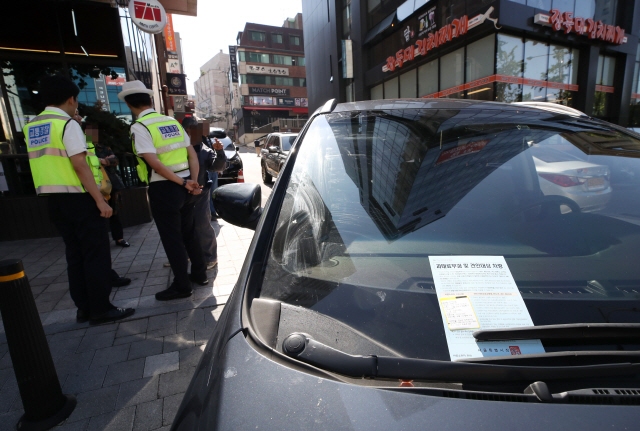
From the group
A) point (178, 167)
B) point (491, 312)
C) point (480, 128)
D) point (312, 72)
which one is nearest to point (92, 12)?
point (178, 167)

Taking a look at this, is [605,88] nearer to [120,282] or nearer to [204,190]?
[204,190]

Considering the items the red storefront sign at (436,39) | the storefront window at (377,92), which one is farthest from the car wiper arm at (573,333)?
the storefront window at (377,92)

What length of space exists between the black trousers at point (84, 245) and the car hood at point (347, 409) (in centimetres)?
259

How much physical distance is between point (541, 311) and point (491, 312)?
138mm

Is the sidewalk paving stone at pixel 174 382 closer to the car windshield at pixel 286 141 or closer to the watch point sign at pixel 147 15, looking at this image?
the watch point sign at pixel 147 15

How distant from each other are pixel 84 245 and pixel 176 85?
10.9 m

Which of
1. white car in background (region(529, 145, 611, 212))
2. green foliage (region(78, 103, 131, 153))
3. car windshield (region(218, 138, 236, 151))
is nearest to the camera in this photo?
white car in background (region(529, 145, 611, 212))

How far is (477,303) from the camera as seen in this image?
0.96 meters

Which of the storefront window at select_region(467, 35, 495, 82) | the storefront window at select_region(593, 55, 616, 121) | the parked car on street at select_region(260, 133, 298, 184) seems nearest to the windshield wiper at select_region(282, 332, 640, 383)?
the parked car on street at select_region(260, 133, 298, 184)

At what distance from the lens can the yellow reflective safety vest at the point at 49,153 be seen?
264cm

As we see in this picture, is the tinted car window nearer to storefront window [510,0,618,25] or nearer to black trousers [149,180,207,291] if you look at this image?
black trousers [149,180,207,291]

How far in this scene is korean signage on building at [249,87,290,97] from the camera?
5256cm

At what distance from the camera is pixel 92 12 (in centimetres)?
647

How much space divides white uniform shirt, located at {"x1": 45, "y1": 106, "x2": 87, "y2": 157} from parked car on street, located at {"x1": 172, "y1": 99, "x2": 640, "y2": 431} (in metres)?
1.73
